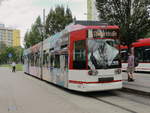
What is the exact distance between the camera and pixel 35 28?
48.6m

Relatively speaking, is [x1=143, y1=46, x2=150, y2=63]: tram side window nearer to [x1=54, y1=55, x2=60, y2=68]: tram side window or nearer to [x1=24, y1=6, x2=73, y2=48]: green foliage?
[x1=54, y1=55, x2=60, y2=68]: tram side window

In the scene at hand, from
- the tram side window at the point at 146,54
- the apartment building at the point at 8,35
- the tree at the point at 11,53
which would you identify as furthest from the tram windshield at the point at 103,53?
the apartment building at the point at 8,35

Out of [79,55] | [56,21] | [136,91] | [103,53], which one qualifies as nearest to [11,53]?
[56,21]

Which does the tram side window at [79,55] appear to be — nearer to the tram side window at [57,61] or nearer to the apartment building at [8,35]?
the tram side window at [57,61]

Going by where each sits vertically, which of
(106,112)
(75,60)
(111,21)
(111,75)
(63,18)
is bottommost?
(106,112)

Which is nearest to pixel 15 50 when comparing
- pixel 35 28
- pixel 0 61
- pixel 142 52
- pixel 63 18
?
pixel 0 61

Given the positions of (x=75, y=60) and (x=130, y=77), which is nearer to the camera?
(x=75, y=60)

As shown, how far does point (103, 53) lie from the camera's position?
10.4 meters

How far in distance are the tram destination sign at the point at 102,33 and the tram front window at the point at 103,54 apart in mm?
184

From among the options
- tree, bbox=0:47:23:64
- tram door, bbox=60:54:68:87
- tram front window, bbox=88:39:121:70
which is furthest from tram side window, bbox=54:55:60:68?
tree, bbox=0:47:23:64

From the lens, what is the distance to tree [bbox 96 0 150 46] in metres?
13.2

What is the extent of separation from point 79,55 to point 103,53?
3.44 ft

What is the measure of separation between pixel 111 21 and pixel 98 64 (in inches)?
164

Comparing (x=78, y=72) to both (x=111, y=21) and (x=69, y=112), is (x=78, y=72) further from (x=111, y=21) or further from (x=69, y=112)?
(x=111, y=21)
